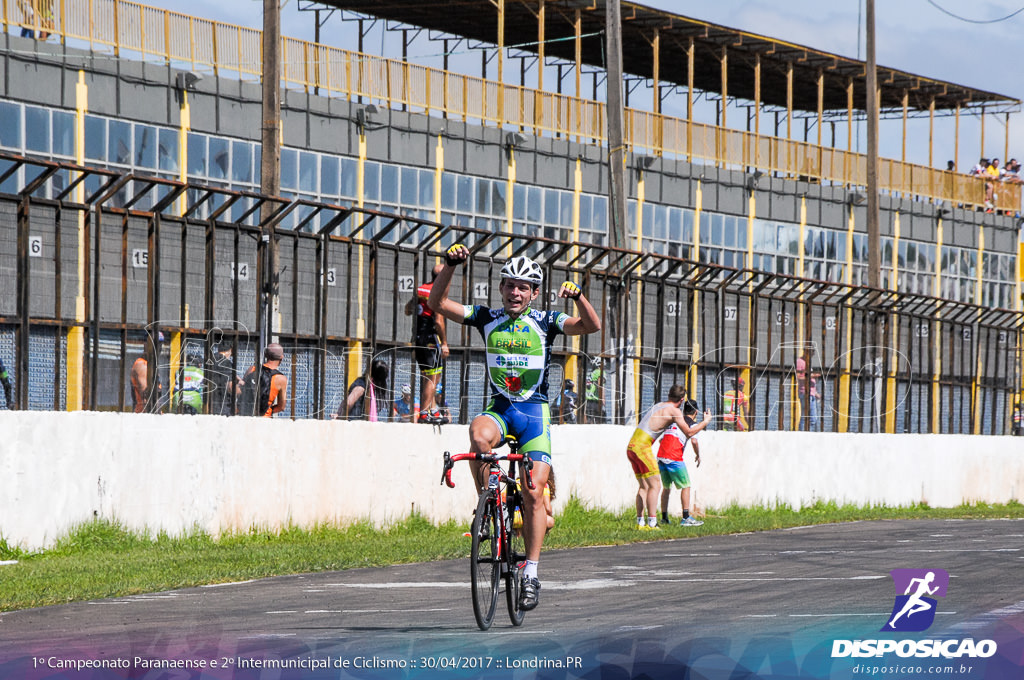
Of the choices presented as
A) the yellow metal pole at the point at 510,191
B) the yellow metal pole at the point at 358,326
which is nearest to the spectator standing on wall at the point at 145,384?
the yellow metal pole at the point at 358,326

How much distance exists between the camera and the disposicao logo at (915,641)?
24.4 ft

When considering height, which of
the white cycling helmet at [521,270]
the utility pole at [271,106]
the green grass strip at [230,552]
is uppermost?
the utility pole at [271,106]

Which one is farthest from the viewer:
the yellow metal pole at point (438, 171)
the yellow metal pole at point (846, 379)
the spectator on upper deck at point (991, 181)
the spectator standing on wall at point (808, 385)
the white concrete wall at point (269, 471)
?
the spectator on upper deck at point (991, 181)

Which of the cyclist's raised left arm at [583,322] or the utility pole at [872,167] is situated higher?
the utility pole at [872,167]

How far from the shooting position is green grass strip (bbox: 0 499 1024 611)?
36.4ft

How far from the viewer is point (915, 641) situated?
7.78 m

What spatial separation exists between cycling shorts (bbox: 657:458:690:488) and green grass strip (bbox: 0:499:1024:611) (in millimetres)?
576

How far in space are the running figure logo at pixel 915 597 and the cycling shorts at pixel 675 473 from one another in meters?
7.47

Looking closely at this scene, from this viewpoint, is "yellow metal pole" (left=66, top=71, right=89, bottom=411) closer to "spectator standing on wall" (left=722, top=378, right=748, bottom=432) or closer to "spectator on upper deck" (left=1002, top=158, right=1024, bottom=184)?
"spectator standing on wall" (left=722, top=378, right=748, bottom=432)

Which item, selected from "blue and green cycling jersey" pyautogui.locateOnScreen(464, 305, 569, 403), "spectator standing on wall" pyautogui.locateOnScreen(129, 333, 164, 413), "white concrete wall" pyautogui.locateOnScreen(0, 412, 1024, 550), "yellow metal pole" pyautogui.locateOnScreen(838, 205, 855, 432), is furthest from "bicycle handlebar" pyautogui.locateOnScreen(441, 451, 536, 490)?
"yellow metal pole" pyautogui.locateOnScreen(838, 205, 855, 432)

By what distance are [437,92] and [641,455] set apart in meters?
23.2

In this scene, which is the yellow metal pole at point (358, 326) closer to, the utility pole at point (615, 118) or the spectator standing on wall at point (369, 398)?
the spectator standing on wall at point (369, 398)

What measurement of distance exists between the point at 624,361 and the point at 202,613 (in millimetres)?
12821

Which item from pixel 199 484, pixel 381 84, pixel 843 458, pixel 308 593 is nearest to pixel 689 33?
pixel 381 84
